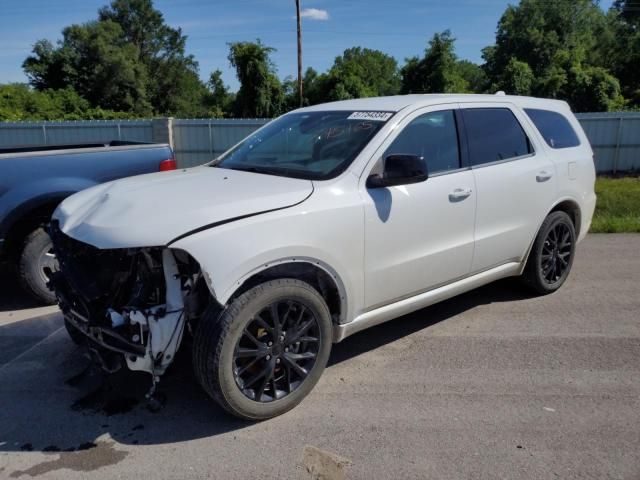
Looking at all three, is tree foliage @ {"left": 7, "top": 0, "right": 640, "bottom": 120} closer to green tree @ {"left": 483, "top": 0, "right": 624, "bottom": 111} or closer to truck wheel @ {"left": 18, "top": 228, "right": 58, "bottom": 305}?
green tree @ {"left": 483, "top": 0, "right": 624, "bottom": 111}

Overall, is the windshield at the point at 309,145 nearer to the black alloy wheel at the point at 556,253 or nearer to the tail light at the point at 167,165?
the tail light at the point at 167,165

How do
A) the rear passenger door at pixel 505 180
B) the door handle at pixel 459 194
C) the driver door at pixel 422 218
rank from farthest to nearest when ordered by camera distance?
the rear passenger door at pixel 505 180 < the door handle at pixel 459 194 < the driver door at pixel 422 218

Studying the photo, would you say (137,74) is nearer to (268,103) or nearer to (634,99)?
(268,103)

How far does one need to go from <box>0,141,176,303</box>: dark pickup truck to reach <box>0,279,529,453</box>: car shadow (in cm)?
72

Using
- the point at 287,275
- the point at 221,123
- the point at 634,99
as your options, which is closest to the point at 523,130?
the point at 287,275

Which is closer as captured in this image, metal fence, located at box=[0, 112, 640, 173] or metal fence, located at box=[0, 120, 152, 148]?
metal fence, located at box=[0, 112, 640, 173]

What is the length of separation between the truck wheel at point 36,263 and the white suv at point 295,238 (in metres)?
1.52

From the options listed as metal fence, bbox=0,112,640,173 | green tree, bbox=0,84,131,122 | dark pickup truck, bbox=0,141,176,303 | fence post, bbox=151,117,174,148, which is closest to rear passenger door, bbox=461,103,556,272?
dark pickup truck, bbox=0,141,176,303

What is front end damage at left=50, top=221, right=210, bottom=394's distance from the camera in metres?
2.99

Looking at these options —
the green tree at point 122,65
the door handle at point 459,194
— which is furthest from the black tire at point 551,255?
the green tree at point 122,65

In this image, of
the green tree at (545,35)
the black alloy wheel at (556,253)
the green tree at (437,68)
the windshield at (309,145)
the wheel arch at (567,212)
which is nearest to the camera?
the windshield at (309,145)

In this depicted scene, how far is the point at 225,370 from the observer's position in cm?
305

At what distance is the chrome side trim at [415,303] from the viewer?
3676 millimetres

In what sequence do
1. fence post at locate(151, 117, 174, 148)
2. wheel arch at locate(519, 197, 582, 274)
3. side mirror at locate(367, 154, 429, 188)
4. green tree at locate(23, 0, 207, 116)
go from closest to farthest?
side mirror at locate(367, 154, 429, 188) < wheel arch at locate(519, 197, 582, 274) < fence post at locate(151, 117, 174, 148) < green tree at locate(23, 0, 207, 116)
